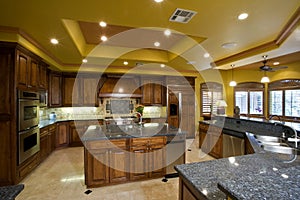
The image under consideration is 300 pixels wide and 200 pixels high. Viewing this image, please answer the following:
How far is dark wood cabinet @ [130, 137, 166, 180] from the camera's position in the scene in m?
2.92

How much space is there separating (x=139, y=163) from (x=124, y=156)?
0.32 metres

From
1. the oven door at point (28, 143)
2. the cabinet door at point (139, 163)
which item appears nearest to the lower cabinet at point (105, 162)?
the cabinet door at point (139, 163)

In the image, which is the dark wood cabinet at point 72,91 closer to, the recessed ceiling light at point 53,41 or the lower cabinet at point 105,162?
the recessed ceiling light at point 53,41

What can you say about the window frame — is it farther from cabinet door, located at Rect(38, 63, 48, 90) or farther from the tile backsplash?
cabinet door, located at Rect(38, 63, 48, 90)

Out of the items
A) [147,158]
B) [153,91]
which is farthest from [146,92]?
[147,158]

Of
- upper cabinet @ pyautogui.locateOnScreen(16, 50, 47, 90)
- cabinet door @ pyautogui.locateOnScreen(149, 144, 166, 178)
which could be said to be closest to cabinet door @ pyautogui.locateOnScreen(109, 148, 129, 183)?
cabinet door @ pyautogui.locateOnScreen(149, 144, 166, 178)

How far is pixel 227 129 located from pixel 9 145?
4215 mm

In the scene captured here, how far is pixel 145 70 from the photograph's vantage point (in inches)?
231

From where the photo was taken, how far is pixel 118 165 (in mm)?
2832

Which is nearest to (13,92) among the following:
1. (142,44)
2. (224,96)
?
(142,44)

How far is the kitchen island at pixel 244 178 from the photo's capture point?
82 cm

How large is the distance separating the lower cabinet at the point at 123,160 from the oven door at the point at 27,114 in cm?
139

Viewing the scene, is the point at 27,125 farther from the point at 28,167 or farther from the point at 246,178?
the point at 246,178

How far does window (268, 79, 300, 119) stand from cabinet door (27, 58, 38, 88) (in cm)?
795
